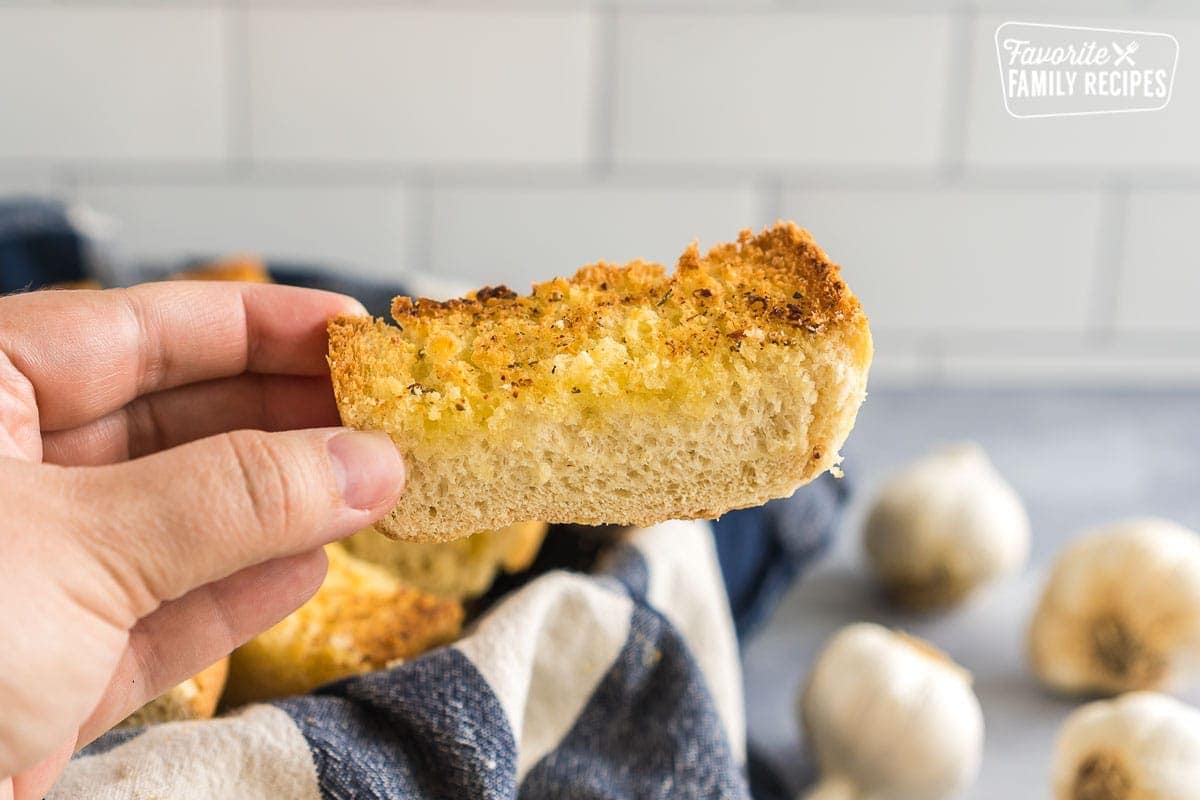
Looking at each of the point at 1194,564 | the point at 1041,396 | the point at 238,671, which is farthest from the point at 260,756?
the point at 1041,396

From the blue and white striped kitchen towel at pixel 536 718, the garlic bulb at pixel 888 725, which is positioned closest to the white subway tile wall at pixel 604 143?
the blue and white striped kitchen towel at pixel 536 718

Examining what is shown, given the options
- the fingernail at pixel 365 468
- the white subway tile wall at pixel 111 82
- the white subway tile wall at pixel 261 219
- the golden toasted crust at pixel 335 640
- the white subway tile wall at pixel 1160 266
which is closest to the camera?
the fingernail at pixel 365 468

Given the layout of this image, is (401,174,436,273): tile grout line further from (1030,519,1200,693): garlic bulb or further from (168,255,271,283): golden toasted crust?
(1030,519,1200,693): garlic bulb

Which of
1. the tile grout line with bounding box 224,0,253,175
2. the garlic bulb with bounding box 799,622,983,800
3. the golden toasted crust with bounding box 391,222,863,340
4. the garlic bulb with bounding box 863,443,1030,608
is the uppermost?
the tile grout line with bounding box 224,0,253,175

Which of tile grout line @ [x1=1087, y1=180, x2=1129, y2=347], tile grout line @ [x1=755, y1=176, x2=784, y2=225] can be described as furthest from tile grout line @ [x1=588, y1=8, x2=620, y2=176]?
tile grout line @ [x1=1087, y1=180, x2=1129, y2=347]

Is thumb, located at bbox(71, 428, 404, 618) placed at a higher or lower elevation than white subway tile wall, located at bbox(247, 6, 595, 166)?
lower

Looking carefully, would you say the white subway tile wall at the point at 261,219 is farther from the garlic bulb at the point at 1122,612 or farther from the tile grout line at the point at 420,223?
the garlic bulb at the point at 1122,612

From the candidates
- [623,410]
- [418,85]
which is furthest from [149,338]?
[418,85]

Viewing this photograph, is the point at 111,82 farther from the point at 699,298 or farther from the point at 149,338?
the point at 699,298
